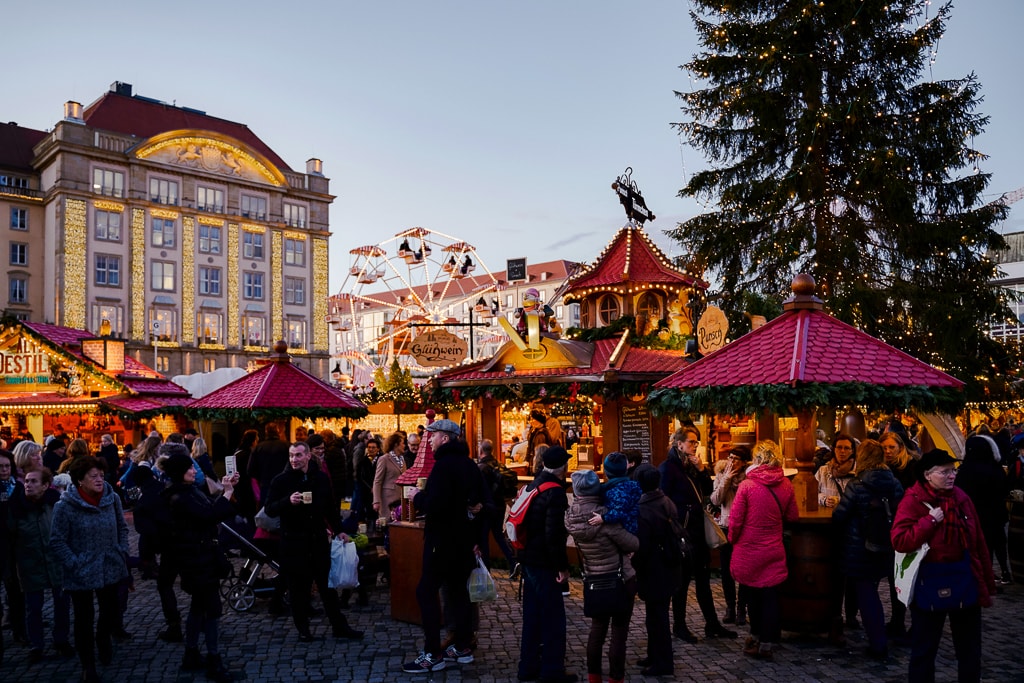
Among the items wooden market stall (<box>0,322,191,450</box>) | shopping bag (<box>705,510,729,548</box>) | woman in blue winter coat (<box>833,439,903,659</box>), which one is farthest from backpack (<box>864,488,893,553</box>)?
wooden market stall (<box>0,322,191,450</box>)

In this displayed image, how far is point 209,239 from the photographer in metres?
50.8

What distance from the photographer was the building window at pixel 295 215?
179ft

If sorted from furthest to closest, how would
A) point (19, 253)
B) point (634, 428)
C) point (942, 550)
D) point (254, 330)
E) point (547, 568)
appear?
point (254, 330), point (19, 253), point (634, 428), point (547, 568), point (942, 550)

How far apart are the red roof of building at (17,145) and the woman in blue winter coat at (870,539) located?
175 feet

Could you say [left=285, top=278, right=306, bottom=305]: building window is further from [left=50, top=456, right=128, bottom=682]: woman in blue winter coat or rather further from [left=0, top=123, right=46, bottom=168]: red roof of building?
[left=50, top=456, right=128, bottom=682]: woman in blue winter coat

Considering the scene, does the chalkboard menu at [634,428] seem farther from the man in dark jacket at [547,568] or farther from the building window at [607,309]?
the man in dark jacket at [547,568]

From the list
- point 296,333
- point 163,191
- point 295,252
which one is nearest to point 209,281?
point 163,191

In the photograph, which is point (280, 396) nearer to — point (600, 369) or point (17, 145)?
point (600, 369)

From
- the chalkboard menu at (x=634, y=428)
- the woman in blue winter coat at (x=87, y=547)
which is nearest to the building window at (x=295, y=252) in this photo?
the chalkboard menu at (x=634, y=428)

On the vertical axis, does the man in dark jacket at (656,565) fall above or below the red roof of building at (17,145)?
below

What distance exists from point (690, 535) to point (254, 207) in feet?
162

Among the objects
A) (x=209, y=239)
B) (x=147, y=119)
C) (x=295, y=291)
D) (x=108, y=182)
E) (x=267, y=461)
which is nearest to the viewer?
(x=267, y=461)

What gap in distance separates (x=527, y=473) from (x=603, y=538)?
9629mm

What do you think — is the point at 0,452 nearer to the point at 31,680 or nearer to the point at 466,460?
the point at 31,680
